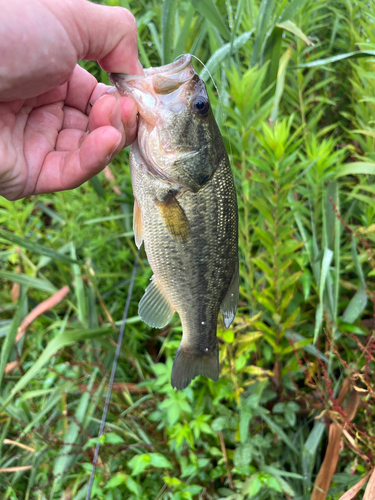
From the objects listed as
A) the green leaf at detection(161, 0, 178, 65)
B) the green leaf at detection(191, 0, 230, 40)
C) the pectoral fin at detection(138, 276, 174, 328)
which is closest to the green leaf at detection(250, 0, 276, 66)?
the green leaf at detection(191, 0, 230, 40)

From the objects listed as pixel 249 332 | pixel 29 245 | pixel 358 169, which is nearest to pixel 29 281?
pixel 29 245

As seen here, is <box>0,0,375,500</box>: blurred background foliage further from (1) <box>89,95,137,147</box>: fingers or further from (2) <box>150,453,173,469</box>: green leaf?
(1) <box>89,95,137,147</box>: fingers

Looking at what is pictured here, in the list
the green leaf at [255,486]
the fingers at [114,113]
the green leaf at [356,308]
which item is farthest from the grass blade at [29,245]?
the green leaf at [356,308]

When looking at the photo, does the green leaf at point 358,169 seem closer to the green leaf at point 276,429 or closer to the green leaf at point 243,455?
the green leaf at point 276,429

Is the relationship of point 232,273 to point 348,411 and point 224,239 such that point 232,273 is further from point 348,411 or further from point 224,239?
point 348,411

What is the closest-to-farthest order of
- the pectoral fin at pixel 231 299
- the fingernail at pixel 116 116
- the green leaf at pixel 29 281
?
1. the fingernail at pixel 116 116
2. the pectoral fin at pixel 231 299
3. the green leaf at pixel 29 281

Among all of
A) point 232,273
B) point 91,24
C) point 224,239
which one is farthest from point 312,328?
point 91,24

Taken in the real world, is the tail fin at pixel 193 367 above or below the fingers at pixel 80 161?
below
